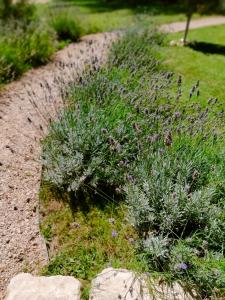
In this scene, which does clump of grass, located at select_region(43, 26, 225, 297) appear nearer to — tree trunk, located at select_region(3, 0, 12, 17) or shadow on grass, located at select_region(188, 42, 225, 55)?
shadow on grass, located at select_region(188, 42, 225, 55)

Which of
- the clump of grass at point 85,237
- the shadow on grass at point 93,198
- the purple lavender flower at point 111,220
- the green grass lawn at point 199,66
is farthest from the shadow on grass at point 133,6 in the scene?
the purple lavender flower at point 111,220

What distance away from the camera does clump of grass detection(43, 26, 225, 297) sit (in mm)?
3535

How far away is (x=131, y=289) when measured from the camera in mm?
3268

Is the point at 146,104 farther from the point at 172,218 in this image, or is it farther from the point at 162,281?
the point at 162,281

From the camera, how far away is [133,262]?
359cm

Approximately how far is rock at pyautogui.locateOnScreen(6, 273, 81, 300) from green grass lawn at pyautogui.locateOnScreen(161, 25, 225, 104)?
13.5 feet

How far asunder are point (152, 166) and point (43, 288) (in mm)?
1531

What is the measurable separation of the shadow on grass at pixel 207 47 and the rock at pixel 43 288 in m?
8.02

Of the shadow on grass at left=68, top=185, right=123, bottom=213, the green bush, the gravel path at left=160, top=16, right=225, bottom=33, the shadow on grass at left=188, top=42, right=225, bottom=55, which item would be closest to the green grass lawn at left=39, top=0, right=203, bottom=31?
the gravel path at left=160, top=16, right=225, bottom=33

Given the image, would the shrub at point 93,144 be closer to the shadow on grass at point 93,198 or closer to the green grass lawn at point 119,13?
the shadow on grass at point 93,198

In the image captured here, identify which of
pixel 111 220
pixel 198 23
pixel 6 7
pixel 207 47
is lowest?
pixel 198 23

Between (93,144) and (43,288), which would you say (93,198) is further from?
(43,288)

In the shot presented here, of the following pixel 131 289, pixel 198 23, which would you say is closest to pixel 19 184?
pixel 131 289

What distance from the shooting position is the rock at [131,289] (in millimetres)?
3238
